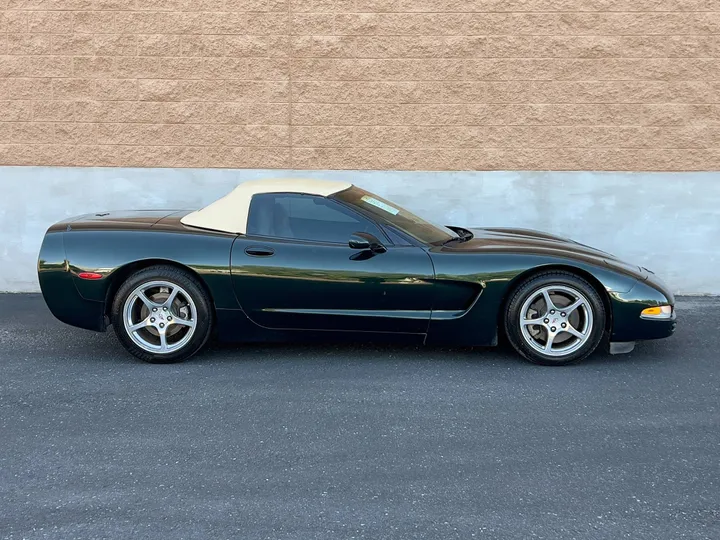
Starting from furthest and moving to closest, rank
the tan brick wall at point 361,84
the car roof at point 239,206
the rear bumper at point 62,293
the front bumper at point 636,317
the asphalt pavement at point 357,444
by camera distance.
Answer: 1. the tan brick wall at point 361,84
2. the car roof at point 239,206
3. the rear bumper at point 62,293
4. the front bumper at point 636,317
5. the asphalt pavement at point 357,444

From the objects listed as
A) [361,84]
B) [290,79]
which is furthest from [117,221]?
[361,84]

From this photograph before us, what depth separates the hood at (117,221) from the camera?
18.7ft

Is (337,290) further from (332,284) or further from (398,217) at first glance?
(398,217)

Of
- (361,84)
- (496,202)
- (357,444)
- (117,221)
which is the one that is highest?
(361,84)

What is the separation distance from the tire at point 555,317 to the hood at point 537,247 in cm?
21

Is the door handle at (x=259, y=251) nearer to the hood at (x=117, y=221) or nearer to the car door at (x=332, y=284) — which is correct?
the car door at (x=332, y=284)

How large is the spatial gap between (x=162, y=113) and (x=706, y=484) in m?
6.38

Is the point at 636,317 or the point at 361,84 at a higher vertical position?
the point at 361,84

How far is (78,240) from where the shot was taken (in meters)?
5.55

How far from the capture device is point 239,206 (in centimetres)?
573

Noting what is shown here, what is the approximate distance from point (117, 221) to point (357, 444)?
2.82 meters

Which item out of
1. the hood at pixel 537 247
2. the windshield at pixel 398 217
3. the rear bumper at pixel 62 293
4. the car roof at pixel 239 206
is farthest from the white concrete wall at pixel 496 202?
the rear bumper at pixel 62 293

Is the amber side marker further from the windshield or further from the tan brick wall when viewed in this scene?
the tan brick wall

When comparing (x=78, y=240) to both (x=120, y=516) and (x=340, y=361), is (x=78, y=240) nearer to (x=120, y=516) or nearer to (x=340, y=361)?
(x=340, y=361)
